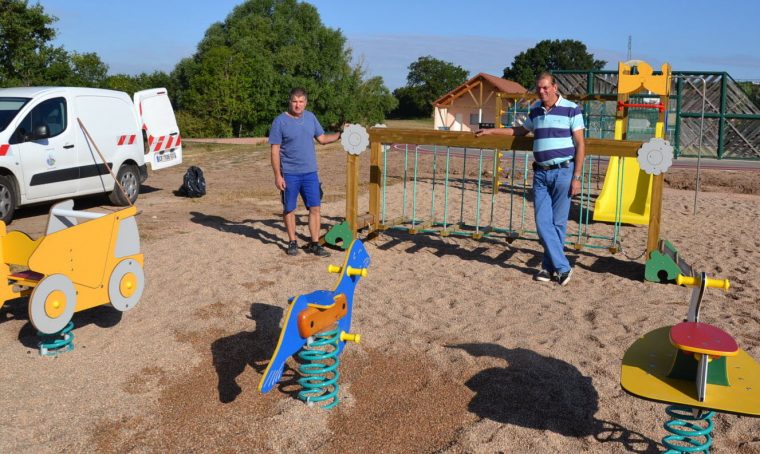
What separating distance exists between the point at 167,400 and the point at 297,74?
39.1 m

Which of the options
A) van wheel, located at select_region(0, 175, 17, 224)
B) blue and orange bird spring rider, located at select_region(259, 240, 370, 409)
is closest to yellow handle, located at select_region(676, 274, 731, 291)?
blue and orange bird spring rider, located at select_region(259, 240, 370, 409)

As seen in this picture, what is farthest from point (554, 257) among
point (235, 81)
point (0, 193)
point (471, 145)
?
point (235, 81)

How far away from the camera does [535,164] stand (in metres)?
7.11

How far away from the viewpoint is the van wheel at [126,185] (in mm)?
12055

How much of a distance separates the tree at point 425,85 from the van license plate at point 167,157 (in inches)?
1837

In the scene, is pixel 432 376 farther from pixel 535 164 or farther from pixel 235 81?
pixel 235 81

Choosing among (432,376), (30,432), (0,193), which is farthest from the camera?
(0,193)

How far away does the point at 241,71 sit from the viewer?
36.8 meters

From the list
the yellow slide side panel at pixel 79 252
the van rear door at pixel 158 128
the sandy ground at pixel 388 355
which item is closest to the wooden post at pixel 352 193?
the sandy ground at pixel 388 355

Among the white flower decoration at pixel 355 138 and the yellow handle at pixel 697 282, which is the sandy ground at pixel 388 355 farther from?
the white flower decoration at pixel 355 138

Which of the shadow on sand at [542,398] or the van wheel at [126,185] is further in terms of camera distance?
the van wheel at [126,185]

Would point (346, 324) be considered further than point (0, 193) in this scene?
No

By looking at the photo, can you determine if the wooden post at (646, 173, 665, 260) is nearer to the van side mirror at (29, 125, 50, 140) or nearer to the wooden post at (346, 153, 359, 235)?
the wooden post at (346, 153, 359, 235)

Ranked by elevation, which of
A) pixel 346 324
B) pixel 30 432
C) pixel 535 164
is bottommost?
pixel 30 432
